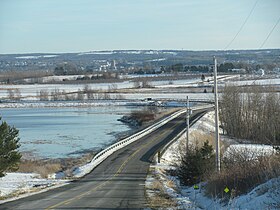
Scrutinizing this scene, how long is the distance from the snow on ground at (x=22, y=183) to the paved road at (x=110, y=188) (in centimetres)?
110

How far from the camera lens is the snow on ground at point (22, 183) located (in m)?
20.9

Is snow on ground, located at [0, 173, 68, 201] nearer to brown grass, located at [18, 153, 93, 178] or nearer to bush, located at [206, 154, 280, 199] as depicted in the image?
brown grass, located at [18, 153, 93, 178]

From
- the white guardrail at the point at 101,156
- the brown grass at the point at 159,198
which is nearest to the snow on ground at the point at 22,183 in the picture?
the white guardrail at the point at 101,156

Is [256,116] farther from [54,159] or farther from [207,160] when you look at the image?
[207,160]

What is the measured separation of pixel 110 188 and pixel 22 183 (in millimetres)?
5025

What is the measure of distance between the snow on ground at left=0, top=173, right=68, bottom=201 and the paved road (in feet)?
3.60

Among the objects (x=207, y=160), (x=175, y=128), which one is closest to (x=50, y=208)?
(x=207, y=160)

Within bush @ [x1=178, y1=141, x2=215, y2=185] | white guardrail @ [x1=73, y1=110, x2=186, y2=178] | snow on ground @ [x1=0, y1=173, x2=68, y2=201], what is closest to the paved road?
white guardrail @ [x1=73, y1=110, x2=186, y2=178]

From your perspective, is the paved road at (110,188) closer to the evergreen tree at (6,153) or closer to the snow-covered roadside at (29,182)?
the snow-covered roadside at (29,182)

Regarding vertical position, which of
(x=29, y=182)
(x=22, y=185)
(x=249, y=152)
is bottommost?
(x=29, y=182)

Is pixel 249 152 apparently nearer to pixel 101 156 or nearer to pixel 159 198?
pixel 159 198

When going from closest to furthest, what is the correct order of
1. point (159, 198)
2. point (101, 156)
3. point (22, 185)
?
point (159, 198), point (22, 185), point (101, 156)

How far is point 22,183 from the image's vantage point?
78.2ft

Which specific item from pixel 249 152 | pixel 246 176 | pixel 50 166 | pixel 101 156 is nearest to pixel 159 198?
pixel 246 176
